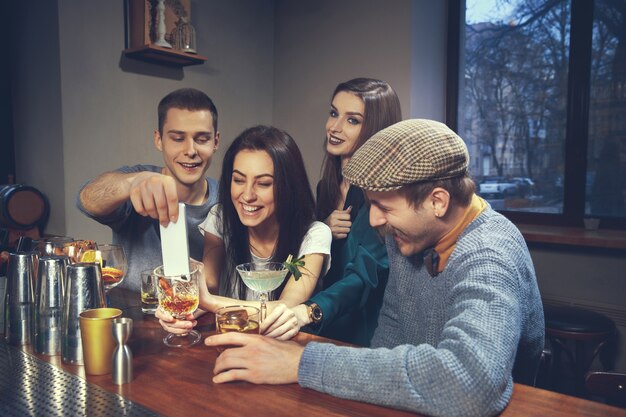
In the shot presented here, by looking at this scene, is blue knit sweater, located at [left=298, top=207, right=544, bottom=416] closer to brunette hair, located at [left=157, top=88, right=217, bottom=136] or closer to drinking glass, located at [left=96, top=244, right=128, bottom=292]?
drinking glass, located at [left=96, top=244, right=128, bottom=292]

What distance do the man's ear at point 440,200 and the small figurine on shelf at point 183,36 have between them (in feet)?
8.58

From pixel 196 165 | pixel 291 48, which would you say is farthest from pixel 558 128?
pixel 196 165

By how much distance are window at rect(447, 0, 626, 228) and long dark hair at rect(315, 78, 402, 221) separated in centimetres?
149

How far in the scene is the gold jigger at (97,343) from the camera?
1.09 m

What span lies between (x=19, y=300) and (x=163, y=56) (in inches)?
93.7

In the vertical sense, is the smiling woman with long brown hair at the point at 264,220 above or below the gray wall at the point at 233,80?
below

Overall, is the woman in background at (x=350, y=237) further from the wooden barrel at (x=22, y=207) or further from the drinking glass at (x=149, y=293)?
the wooden barrel at (x=22, y=207)

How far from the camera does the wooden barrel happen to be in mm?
2863

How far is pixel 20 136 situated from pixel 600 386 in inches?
134

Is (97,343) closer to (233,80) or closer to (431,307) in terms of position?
(431,307)

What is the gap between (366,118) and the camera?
8.16ft

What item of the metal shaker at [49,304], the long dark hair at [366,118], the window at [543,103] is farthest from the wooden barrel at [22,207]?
the window at [543,103]

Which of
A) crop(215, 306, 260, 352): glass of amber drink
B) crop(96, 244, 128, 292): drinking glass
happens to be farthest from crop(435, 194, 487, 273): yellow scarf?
crop(96, 244, 128, 292): drinking glass

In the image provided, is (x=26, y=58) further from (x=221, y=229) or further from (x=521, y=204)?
(x=521, y=204)
